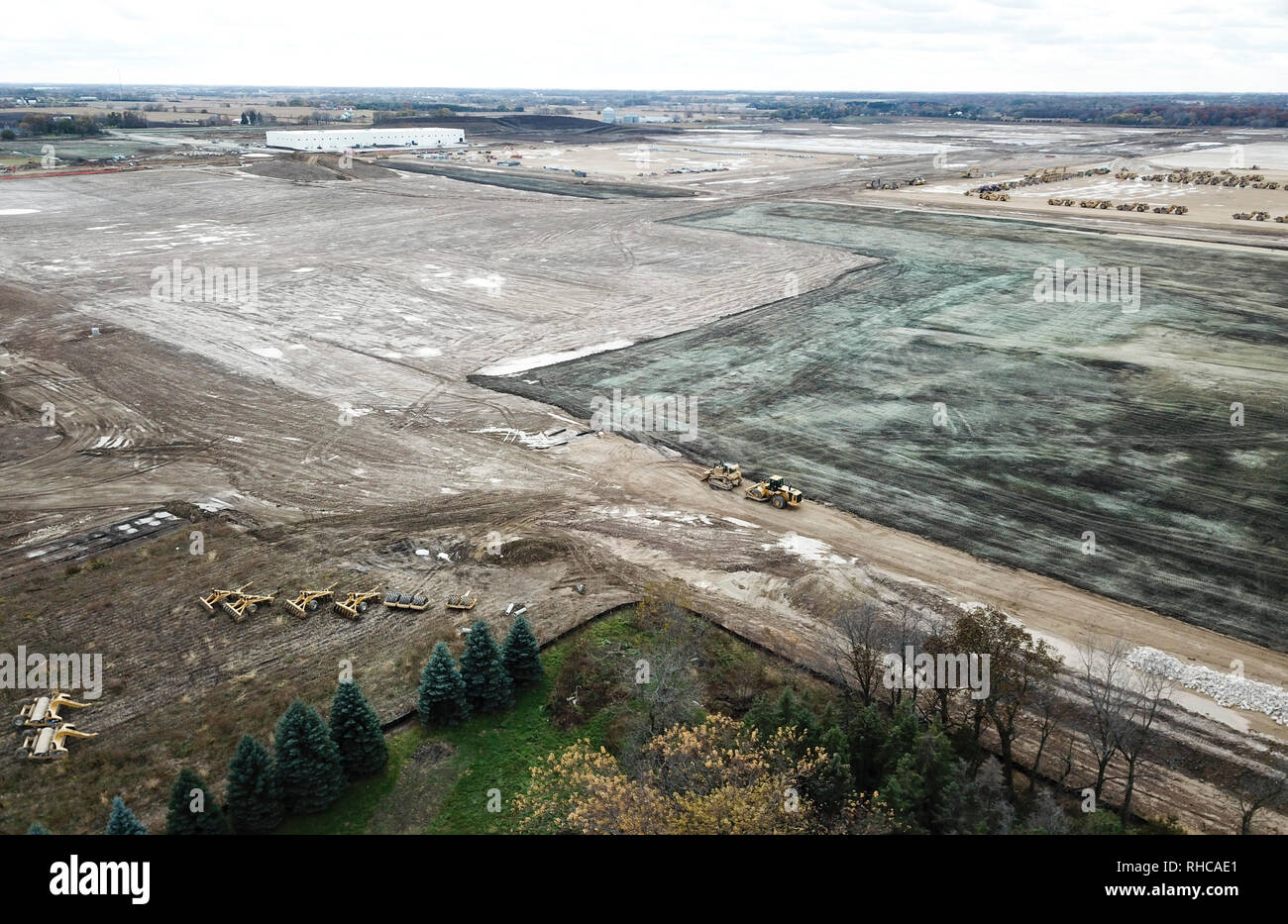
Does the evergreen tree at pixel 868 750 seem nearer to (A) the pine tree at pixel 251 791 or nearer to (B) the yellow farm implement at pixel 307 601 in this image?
(A) the pine tree at pixel 251 791

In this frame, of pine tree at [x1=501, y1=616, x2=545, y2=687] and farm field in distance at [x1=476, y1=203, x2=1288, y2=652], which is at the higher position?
farm field in distance at [x1=476, y1=203, x2=1288, y2=652]

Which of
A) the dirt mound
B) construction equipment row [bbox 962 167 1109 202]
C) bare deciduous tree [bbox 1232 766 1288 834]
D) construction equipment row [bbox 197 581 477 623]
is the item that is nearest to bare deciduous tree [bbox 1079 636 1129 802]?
bare deciduous tree [bbox 1232 766 1288 834]

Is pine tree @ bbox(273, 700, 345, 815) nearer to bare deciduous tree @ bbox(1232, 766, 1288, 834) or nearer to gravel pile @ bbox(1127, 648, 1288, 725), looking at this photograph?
bare deciduous tree @ bbox(1232, 766, 1288, 834)

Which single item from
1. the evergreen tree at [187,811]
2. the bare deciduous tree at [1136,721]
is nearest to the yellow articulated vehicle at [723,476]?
the bare deciduous tree at [1136,721]

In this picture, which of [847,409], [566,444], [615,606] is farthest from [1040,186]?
[615,606]

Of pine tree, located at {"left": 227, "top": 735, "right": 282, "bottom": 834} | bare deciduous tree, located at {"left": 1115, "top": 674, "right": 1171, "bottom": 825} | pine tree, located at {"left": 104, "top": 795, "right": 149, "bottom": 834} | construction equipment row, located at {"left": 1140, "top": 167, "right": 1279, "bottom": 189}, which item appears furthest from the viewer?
construction equipment row, located at {"left": 1140, "top": 167, "right": 1279, "bottom": 189}

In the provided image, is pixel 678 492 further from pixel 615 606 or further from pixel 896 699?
pixel 896 699

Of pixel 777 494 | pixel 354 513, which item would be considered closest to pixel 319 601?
pixel 354 513
